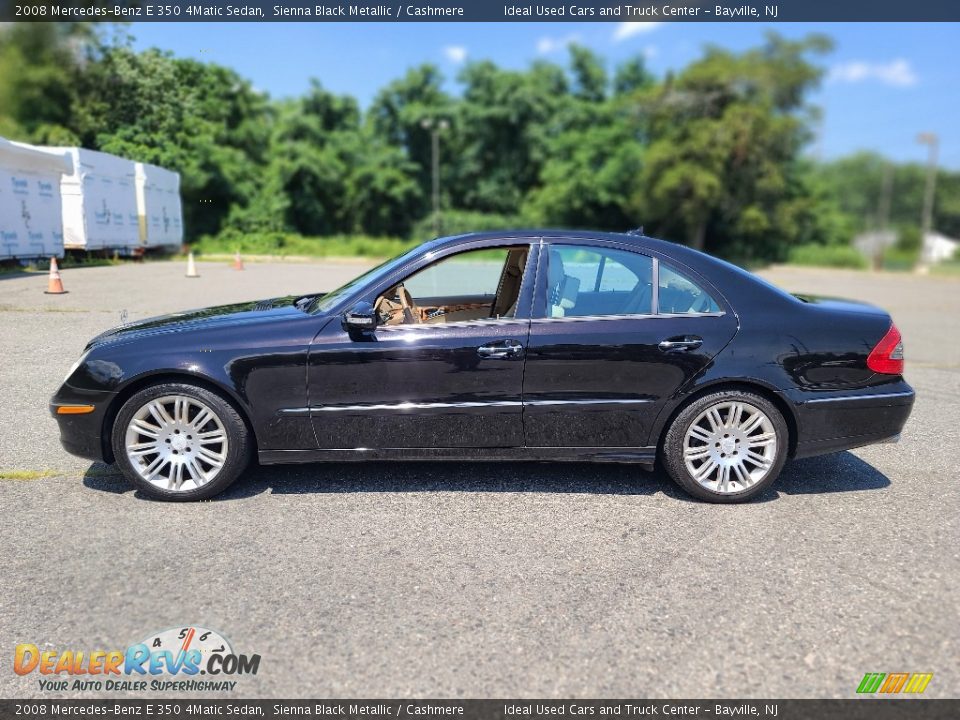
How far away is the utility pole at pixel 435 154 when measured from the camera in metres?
48.0

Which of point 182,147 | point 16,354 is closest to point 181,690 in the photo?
point 16,354

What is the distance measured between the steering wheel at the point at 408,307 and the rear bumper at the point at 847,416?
2.25m

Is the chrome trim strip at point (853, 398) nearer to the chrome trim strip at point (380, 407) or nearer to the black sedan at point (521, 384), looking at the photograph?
the black sedan at point (521, 384)

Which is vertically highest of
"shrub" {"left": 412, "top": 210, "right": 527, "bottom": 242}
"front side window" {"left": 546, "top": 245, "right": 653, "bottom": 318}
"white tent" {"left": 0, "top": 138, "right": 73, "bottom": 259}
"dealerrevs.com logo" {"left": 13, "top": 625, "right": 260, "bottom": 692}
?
"shrub" {"left": 412, "top": 210, "right": 527, "bottom": 242}

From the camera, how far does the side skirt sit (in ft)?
12.8

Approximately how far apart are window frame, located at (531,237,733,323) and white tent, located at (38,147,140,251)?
7.65 meters

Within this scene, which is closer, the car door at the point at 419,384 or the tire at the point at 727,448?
the car door at the point at 419,384

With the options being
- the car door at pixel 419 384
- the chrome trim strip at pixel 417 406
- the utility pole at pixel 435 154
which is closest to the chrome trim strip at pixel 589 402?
the chrome trim strip at pixel 417 406

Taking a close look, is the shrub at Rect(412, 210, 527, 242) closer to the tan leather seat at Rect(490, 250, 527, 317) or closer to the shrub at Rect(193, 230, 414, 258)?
the shrub at Rect(193, 230, 414, 258)

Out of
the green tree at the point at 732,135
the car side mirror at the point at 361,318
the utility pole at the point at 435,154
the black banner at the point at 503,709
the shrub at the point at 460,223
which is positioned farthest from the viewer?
the shrub at the point at 460,223

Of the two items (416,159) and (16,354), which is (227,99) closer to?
(16,354)

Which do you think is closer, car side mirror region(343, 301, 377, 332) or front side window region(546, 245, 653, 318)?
car side mirror region(343, 301, 377, 332)

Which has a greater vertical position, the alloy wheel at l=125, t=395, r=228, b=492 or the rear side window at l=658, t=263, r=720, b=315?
the rear side window at l=658, t=263, r=720, b=315

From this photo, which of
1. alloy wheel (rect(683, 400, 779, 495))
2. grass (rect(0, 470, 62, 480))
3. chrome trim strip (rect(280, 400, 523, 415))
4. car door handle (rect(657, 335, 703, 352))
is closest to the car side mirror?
chrome trim strip (rect(280, 400, 523, 415))
